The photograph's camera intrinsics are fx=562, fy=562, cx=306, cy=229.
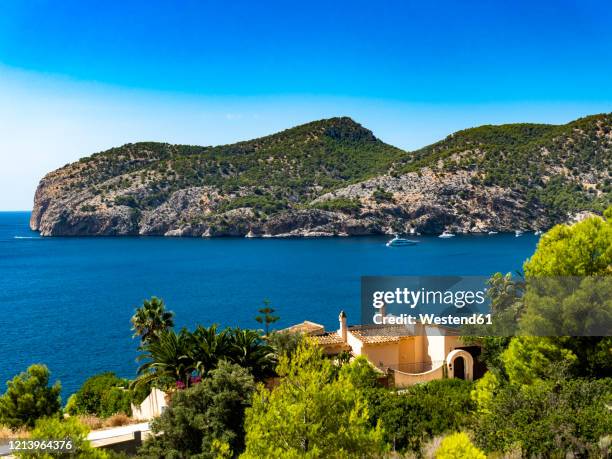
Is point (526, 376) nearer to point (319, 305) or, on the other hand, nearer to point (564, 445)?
point (564, 445)

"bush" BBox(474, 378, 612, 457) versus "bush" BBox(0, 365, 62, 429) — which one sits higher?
"bush" BBox(474, 378, 612, 457)

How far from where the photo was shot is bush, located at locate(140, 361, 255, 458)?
15352 millimetres

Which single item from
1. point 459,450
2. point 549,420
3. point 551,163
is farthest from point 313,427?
point 551,163

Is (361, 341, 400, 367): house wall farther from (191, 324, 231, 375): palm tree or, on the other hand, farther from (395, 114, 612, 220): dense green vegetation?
(395, 114, 612, 220): dense green vegetation

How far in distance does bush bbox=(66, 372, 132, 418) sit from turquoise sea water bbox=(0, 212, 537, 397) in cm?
1087

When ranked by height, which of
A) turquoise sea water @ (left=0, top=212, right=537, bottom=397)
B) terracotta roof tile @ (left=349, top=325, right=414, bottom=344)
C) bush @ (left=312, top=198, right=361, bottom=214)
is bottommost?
turquoise sea water @ (left=0, top=212, right=537, bottom=397)

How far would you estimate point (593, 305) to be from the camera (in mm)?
16391

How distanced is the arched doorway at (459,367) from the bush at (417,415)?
24.4 ft

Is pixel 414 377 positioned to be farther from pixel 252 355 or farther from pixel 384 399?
pixel 384 399

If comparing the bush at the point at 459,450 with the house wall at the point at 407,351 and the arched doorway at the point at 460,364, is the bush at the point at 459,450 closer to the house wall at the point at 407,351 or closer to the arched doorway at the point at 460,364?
the arched doorway at the point at 460,364

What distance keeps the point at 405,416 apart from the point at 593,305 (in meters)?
6.37

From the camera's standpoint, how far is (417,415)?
16375 mm

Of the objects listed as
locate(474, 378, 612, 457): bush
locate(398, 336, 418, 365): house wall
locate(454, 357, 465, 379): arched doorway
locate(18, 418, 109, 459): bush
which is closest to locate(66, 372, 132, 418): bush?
locate(398, 336, 418, 365): house wall

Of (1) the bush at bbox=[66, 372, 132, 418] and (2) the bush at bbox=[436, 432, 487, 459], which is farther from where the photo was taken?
(1) the bush at bbox=[66, 372, 132, 418]
